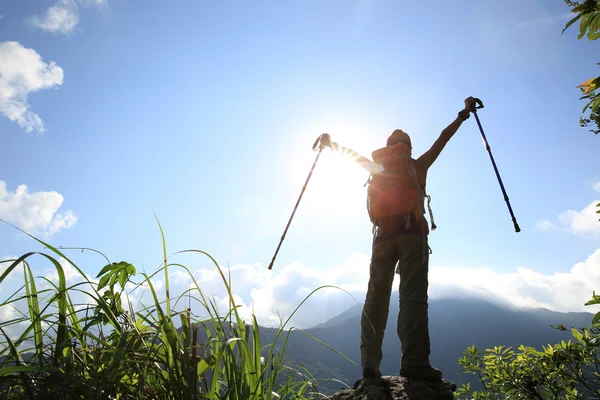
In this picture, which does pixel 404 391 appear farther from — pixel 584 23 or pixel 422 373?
pixel 584 23

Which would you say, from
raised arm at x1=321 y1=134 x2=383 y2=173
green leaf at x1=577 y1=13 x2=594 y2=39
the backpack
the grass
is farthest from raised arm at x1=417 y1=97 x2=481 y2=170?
the grass

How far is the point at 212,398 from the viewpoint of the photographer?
5.35 ft

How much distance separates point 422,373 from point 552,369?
1.75 metres

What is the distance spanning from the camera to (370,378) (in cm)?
482

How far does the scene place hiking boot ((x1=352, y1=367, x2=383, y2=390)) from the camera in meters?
4.65

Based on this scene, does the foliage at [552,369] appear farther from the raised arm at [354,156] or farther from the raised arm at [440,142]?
the raised arm at [354,156]

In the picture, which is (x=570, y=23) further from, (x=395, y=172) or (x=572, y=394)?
(x=572, y=394)

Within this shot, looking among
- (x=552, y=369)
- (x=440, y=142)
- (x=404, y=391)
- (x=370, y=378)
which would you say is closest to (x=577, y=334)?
(x=552, y=369)

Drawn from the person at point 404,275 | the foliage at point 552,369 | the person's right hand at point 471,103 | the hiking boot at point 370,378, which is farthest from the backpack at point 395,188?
the foliage at point 552,369

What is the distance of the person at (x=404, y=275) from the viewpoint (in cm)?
476

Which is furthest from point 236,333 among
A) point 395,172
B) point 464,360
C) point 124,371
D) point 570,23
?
point 464,360

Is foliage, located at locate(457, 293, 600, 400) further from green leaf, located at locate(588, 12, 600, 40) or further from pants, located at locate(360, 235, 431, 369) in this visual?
green leaf, located at locate(588, 12, 600, 40)

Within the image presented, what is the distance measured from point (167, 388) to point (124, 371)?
0.68ft

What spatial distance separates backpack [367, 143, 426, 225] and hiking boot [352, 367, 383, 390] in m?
2.27
